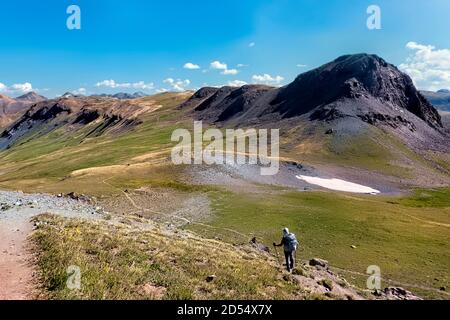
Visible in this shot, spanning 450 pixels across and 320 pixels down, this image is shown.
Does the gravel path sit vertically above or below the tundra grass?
above

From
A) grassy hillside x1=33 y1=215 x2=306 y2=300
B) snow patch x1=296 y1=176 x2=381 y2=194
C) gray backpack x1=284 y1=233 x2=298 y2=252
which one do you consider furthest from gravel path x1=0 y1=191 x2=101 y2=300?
snow patch x1=296 y1=176 x2=381 y2=194

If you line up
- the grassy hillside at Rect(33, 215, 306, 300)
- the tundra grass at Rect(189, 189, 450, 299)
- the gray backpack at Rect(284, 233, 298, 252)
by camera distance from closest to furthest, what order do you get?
1. the grassy hillside at Rect(33, 215, 306, 300)
2. the gray backpack at Rect(284, 233, 298, 252)
3. the tundra grass at Rect(189, 189, 450, 299)

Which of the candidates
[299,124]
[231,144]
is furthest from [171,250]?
[299,124]

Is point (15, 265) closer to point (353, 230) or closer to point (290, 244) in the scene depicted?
point (290, 244)

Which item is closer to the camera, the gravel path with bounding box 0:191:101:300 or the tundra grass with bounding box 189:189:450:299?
the gravel path with bounding box 0:191:101:300

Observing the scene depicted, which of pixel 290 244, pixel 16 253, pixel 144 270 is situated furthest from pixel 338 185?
pixel 16 253

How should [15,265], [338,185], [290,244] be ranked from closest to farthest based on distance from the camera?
[15,265]
[290,244]
[338,185]

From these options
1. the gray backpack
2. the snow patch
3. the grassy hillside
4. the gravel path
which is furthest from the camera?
the snow patch

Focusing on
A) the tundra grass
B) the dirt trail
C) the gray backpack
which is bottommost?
the tundra grass

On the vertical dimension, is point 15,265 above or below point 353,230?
above

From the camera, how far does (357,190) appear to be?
327ft

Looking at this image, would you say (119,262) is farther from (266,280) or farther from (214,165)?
(214,165)

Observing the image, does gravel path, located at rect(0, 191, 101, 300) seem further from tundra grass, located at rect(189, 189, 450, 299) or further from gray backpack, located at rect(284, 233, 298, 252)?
tundra grass, located at rect(189, 189, 450, 299)
